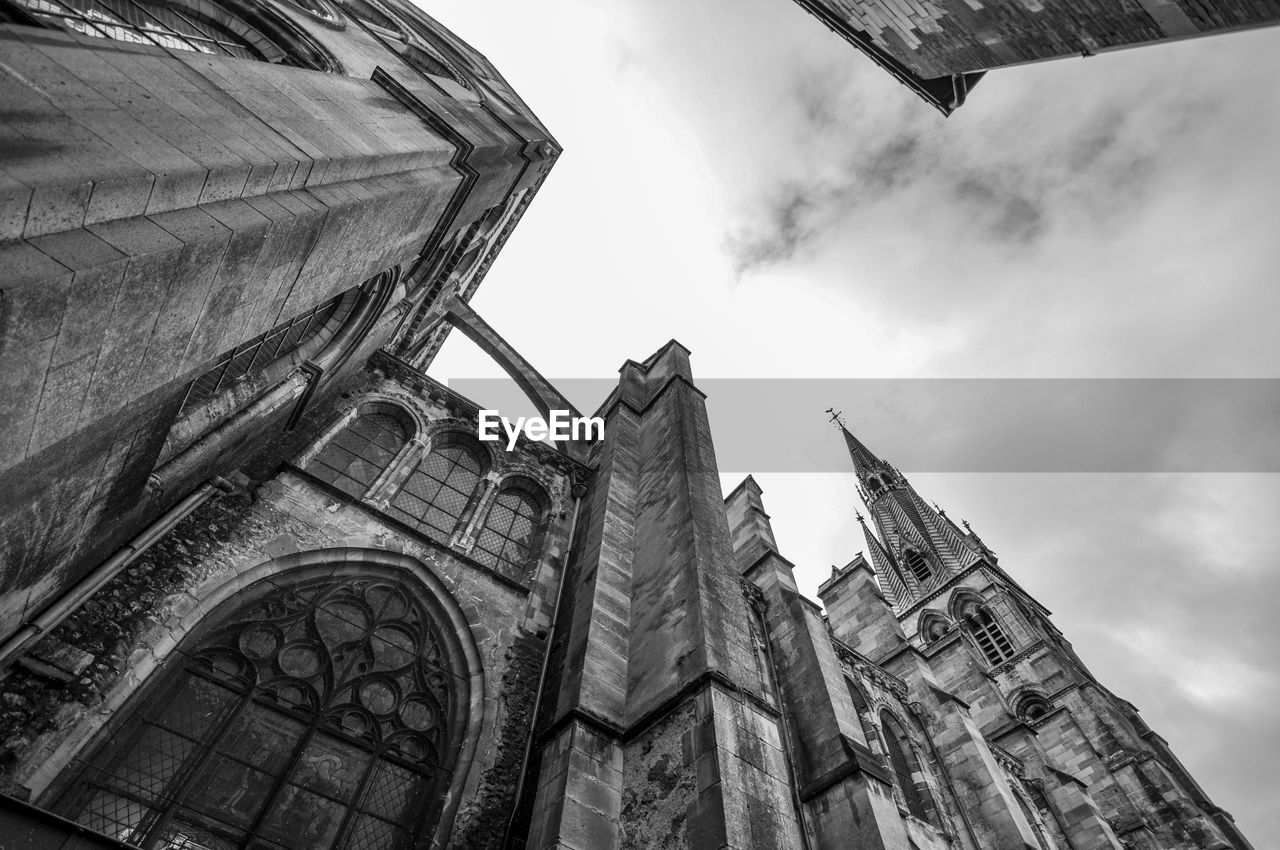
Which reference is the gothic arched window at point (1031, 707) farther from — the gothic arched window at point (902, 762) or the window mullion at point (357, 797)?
the window mullion at point (357, 797)

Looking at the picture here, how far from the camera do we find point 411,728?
6.14 meters

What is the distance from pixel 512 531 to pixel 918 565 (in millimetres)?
36316

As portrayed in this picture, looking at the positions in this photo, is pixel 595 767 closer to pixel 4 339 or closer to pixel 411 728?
pixel 411 728

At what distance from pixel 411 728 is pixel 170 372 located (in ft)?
13.6

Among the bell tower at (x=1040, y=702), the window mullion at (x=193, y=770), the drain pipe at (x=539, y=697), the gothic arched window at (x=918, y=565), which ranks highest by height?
the gothic arched window at (x=918, y=565)

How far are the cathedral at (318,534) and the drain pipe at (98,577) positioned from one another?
1.2 inches

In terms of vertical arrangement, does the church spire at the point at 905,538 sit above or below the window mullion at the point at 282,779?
above

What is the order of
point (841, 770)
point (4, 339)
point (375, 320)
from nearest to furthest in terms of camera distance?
point (4, 339) → point (841, 770) → point (375, 320)

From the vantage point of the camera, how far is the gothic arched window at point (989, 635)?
29078mm

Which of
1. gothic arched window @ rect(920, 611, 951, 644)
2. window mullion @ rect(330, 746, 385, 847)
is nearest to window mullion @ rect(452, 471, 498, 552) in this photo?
window mullion @ rect(330, 746, 385, 847)

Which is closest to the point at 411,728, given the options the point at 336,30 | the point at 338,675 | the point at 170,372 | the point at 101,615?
the point at 338,675

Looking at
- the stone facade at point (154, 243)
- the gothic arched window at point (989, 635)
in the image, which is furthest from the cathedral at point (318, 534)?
the gothic arched window at point (989, 635)

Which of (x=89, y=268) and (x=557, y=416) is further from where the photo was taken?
(x=557, y=416)

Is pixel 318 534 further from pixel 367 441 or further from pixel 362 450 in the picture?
pixel 367 441
